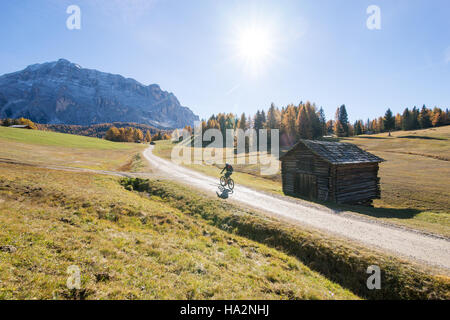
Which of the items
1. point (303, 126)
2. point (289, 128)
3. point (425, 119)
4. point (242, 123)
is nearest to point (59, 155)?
point (289, 128)

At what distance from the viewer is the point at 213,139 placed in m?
110

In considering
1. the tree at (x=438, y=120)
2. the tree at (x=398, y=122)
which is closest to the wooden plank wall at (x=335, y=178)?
the tree at (x=438, y=120)

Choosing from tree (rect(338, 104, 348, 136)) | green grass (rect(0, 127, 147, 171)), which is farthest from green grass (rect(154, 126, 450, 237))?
tree (rect(338, 104, 348, 136))

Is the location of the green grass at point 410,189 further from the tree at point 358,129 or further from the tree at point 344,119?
the tree at point 358,129

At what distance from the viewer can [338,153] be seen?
73.4ft

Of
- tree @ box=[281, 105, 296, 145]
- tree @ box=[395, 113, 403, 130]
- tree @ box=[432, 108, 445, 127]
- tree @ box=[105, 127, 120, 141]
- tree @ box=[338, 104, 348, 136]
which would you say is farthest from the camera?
tree @ box=[105, 127, 120, 141]

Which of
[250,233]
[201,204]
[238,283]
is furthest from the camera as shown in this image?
[201,204]

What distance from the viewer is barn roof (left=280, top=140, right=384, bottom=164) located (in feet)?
69.4

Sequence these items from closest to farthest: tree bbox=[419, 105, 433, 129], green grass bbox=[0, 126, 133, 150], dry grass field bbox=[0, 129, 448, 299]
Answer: dry grass field bbox=[0, 129, 448, 299]
green grass bbox=[0, 126, 133, 150]
tree bbox=[419, 105, 433, 129]

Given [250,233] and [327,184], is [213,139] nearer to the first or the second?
[327,184]

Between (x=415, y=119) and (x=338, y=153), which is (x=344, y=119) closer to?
(x=415, y=119)

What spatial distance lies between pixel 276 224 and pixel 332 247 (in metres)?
3.15

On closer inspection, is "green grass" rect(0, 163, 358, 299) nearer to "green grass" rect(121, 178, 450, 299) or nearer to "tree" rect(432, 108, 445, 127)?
"green grass" rect(121, 178, 450, 299)

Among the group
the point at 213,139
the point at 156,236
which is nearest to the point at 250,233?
the point at 156,236
